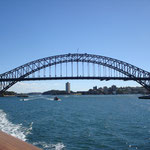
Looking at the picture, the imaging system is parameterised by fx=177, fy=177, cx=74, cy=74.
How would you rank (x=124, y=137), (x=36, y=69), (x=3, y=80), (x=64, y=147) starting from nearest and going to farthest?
(x=64, y=147), (x=124, y=137), (x=3, y=80), (x=36, y=69)

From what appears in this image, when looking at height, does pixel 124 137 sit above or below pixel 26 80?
below

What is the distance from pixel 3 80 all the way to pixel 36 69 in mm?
10525

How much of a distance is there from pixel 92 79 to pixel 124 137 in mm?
38914

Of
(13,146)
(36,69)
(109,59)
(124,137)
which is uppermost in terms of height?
(109,59)

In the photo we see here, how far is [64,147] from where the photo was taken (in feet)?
32.2

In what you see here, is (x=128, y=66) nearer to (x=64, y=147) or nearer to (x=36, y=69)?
(x=36, y=69)

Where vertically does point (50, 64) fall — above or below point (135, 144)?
above

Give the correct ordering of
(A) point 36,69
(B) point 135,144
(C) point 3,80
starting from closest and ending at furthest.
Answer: (B) point 135,144
(C) point 3,80
(A) point 36,69

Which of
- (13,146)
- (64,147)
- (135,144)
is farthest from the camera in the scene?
(135,144)

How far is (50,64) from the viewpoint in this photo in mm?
58062

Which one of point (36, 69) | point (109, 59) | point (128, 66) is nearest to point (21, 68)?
point (36, 69)

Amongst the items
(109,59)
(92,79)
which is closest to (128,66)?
(109,59)

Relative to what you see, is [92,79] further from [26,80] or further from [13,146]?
[13,146]

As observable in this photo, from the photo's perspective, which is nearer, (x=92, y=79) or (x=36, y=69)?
(x=92, y=79)
